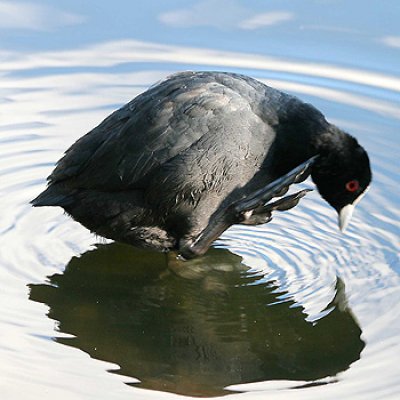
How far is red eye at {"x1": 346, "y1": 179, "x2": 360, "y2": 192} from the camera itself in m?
6.43

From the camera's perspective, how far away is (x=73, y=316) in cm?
595

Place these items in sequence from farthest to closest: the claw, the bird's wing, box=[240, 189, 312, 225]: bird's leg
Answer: box=[240, 189, 312, 225]: bird's leg
the claw
the bird's wing

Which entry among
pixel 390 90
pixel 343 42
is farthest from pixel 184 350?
pixel 343 42

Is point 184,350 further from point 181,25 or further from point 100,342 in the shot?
point 181,25

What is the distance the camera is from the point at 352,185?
6.45 m

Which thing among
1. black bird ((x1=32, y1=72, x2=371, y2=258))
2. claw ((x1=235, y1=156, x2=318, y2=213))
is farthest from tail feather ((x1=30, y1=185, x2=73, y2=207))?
claw ((x1=235, y1=156, x2=318, y2=213))

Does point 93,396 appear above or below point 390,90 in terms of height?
below

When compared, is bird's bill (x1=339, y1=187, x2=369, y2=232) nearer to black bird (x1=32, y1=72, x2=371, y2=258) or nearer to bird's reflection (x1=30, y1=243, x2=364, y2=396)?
black bird (x1=32, y1=72, x2=371, y2=258)

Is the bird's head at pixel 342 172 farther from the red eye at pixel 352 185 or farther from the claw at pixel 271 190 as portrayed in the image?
the claw at pixel 271 190

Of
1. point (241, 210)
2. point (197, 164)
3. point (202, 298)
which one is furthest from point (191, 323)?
point (197, 164)

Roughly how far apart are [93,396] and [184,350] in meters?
0.71

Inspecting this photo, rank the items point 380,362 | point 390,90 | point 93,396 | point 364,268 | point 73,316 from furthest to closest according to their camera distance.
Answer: point 390,90 < point 364,268 < point 73,316 < point 380,362 < point 93,396

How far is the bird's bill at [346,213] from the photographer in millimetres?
6500

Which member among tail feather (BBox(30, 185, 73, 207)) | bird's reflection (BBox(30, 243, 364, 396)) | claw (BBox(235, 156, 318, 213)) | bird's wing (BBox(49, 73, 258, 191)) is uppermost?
bird's wing (BBox(49, 73, 258, 191))
